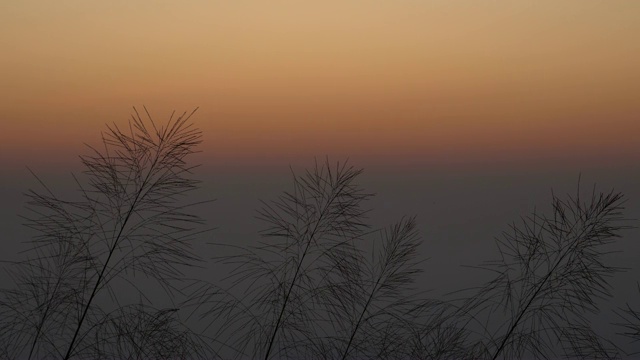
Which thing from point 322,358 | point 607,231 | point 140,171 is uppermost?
point 140,171

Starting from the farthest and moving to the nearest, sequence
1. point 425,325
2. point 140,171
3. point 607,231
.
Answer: point 425,325 → point 607,231 → point 140,171

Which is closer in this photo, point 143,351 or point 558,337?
point 143,351

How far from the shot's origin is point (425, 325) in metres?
→ 4.87

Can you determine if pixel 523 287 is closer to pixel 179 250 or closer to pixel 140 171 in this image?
pixel 179 250

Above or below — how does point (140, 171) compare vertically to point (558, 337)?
above

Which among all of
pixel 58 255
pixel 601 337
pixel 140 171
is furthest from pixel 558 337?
pixel 58 255

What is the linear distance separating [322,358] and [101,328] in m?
1.22

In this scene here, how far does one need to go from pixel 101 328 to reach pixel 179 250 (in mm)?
603

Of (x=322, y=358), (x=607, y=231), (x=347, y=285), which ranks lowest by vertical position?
(x=322, y=358)

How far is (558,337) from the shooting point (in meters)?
4.66

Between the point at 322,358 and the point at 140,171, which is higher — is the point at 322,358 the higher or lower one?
the lower one

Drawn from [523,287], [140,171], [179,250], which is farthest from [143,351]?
[523,287]

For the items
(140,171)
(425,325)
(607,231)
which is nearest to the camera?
(140,171)

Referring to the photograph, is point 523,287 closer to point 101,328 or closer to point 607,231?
point 607,231
